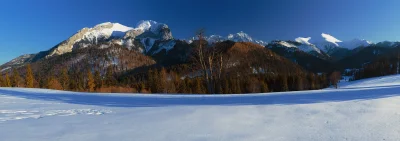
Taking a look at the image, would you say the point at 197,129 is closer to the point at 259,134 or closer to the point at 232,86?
the point at 259,134

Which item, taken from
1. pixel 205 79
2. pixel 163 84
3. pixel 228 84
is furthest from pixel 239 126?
pixel 228 84

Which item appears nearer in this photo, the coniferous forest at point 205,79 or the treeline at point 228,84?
the coniferous forest at point 205,79

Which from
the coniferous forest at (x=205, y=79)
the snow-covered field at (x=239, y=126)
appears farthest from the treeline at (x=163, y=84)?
the snow-covered field at (x=239, y=126)

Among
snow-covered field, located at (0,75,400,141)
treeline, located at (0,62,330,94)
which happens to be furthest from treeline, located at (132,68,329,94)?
snow-covered field, located at (0,75,400,141)

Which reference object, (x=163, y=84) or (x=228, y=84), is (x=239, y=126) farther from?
(x=228, y=84)

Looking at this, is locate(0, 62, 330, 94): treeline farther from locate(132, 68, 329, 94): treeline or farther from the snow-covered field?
the snow-covered field

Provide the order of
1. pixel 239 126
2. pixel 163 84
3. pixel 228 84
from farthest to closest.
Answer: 1. pixel 228 84
2. pixel 163 84
3. pixel 239 126

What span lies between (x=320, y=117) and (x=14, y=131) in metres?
8.20

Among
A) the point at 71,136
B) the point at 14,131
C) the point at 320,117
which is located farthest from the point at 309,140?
the point at 14,131

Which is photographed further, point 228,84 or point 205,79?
point 228,84

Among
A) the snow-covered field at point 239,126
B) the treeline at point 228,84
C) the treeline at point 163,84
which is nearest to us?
the snow-covered field at point 239,126

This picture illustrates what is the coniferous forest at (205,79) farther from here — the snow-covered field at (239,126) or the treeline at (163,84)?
the snow-covered field at (239,126)

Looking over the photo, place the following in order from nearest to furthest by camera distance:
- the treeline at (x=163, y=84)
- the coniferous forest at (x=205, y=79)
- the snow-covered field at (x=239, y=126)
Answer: the snow-covered field at (x=239, y=126) < the coniferous forest at (x=205, y=79) < the treeline at (x=163, y=84)

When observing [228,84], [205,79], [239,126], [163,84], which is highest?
[205,79]
